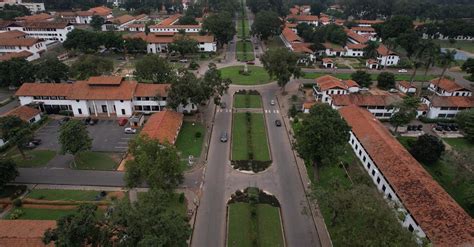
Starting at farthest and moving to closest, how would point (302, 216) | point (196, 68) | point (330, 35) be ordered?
point (330, 35), point (196, 68), point (302, 216)

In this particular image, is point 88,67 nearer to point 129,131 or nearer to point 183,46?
point 129,131

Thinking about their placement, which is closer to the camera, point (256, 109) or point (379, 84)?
point (256, 109)

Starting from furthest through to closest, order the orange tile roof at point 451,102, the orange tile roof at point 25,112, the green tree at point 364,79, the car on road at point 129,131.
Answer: the green tree at point 364,79 → the orange tile roof at point 451,102 → the orange tile roof at point 25,112 → the car on road at point 129,131

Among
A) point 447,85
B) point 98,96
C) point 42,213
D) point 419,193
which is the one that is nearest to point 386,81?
point 447,85

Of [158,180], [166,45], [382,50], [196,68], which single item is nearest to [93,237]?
[158,180]

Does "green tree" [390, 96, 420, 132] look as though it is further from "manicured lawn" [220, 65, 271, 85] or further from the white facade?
"manicured lawn" [220, 65, 271, 85]

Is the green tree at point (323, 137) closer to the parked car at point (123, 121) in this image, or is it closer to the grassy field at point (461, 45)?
the parked car at point (123, 121)

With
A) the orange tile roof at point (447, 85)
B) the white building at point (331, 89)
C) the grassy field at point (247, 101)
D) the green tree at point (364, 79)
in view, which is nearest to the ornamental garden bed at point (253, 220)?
the grassy field at point (247, 101)

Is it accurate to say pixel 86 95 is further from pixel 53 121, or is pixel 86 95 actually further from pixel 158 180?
pixel 158 180
